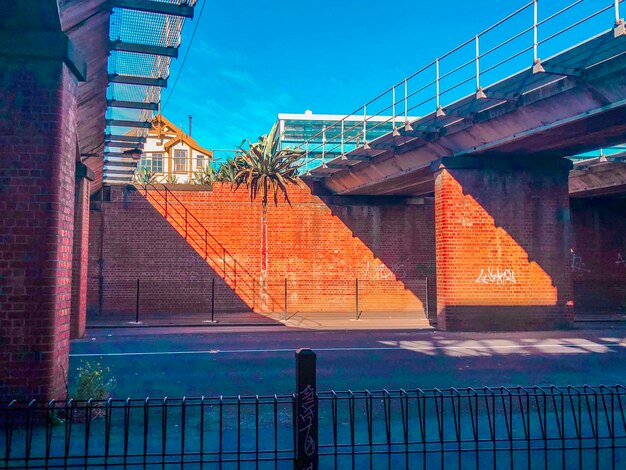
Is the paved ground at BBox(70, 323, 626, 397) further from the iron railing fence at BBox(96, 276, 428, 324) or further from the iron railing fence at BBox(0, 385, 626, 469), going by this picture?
the iron railing fence at BBox(96, 276, 428, 324)

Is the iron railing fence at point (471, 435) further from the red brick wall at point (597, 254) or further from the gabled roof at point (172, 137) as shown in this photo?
the gabled roof at point (172, 137)

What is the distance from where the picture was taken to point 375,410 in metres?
7.52

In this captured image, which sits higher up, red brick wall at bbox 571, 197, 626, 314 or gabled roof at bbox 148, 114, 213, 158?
gabled roof at bbox 148, 114, 213, 158

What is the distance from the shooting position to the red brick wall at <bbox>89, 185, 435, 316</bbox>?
21328 millimetres

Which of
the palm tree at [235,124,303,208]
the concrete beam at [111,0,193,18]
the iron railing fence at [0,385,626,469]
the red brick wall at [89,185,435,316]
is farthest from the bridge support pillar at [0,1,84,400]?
the palm tree at [235,124,303,208]

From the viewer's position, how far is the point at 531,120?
12.8 metres

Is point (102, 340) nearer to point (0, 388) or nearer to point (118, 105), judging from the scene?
point (118, 105)

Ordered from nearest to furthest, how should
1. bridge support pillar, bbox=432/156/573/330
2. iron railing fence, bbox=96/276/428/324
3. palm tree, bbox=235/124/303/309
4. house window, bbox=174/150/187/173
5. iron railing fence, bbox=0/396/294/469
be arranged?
1. iron railing fence, bbox=0/396/294/469
2. bridge support pillar, bbox=432/156/573/330
3. iron railing fence, bbox=96/276/428/324
4. palm tree, bbox=235/124/303/309
5. house window, bbox=174/150/187/173

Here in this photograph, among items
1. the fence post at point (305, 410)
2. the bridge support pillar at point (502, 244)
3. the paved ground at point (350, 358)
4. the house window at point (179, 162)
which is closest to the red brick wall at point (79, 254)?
the paved ground at point (350, 358)

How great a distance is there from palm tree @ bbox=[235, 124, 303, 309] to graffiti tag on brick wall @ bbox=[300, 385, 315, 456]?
18105mm

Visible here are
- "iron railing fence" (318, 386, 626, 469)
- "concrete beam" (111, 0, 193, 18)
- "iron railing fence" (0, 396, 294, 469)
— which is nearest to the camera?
"iron railing fence" (318, 386, 626, 469)

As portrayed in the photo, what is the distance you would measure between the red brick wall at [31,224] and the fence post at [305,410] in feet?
11.2

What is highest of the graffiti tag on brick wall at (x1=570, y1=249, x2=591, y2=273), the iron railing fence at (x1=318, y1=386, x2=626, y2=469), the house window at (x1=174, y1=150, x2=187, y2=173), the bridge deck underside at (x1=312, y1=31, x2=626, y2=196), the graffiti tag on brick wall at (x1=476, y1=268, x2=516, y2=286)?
the house window at (x1=174, y1=150, x2=187, y2=173)

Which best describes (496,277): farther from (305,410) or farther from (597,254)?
(305,410)
